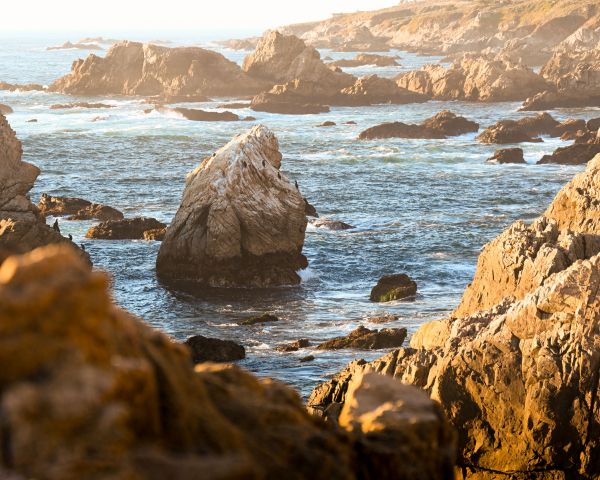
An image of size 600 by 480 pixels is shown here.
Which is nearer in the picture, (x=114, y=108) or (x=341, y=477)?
(x=341, y=477)

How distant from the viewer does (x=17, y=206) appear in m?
49.2

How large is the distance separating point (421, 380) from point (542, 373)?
9.06ft

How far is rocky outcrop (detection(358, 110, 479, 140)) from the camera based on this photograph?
10625 centimetres

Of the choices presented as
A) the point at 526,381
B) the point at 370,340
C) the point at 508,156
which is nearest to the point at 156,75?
the point at 508,156

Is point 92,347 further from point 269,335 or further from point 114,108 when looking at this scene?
point 114,108

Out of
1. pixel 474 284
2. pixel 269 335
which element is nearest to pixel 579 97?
pixel 269 335

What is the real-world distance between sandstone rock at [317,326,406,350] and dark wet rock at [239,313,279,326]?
5.66m

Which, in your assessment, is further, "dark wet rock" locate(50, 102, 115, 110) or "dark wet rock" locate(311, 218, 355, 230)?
"dark wet rock" locate(50, 102, 115, 110)

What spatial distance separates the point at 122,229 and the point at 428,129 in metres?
52.1

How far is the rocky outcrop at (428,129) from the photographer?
106250 millimetres

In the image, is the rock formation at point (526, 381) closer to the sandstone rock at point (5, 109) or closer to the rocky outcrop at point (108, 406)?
the rocky outcrop at point (108, 406)

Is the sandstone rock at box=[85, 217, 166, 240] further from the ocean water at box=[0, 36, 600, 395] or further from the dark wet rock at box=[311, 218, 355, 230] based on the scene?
the dark wet rock at box=[311, 218, 355, 230]

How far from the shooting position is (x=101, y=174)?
8512 centimetres

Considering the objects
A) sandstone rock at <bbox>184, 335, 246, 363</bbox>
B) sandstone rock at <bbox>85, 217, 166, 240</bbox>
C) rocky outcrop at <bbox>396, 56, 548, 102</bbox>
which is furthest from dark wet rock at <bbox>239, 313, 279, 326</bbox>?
rocky outcrop at <bbox>396, 56, 548, 102</bbox>
